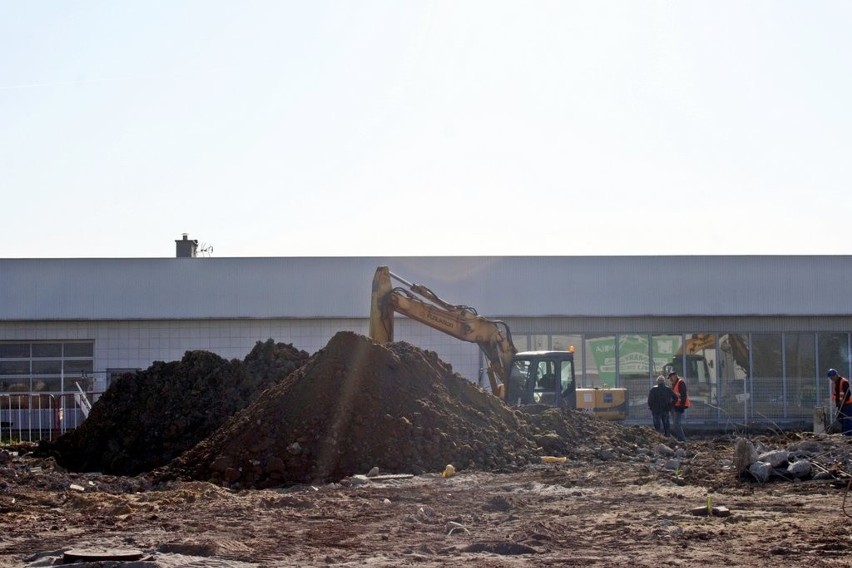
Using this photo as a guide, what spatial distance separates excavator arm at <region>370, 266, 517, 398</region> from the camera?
2317 cm

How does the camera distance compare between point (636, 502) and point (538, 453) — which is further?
point (538, 453)

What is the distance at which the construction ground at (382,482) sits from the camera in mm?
9531

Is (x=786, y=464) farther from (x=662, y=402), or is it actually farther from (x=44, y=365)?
(x=44, y=365)

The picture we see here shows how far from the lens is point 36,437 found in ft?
96.5

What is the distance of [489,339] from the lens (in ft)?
78.5

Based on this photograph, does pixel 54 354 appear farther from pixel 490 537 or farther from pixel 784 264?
pixel 490 537

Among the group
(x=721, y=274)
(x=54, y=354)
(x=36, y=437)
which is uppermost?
(x=721, y=274)

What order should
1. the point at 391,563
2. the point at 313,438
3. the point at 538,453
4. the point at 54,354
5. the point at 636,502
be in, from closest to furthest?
the point at 391,563
the point at 636,502
the point at 313,438
the point at 538,453
the point at 54,354

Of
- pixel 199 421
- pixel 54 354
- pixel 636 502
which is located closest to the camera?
pixel 636 502

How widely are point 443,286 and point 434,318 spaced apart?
11.7m

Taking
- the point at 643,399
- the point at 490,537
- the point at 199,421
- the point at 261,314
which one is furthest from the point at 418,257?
the point at 490,537

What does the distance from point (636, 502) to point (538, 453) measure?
5.75 metres

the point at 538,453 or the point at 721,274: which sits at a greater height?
the point at 721,274

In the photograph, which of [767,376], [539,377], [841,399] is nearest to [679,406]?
[539,377]
